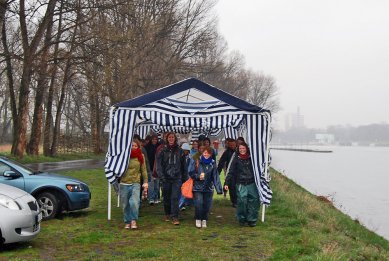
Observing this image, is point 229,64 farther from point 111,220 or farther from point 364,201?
point 111,220

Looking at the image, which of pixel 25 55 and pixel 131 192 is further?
pixel 25 55

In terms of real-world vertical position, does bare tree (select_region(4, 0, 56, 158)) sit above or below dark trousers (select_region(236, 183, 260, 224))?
above

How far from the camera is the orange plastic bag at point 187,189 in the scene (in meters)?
9.91

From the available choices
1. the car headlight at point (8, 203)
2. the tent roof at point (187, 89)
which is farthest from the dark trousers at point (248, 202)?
the car headlight at point (8, 203)

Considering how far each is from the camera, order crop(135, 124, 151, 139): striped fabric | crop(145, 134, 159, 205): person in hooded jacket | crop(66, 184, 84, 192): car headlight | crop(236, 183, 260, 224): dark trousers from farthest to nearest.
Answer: crop(135, 124, 151, 139): striped fabric, crop(145, 134, 159, 205): person in hooded jacket, crop(66, 184, 84, 192): car headlight, crop(236, 183, 260, 224): dark trousers

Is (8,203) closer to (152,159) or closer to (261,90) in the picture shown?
(152,159)

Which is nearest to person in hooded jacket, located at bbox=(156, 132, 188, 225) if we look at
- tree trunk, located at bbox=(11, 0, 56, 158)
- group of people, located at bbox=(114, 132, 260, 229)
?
group of people, located at bbox=(114, 132, 260, 229)

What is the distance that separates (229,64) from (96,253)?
51.9 metres

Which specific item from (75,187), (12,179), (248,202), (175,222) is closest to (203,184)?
(175,222)

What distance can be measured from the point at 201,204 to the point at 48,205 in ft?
10.7

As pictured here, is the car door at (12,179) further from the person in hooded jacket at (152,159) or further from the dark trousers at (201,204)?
the person in hooded jacket at (152,159)

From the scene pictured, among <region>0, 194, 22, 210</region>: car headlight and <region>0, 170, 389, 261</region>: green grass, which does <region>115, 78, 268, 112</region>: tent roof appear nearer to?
<region>0, 170, 389, 261</region>: green grass

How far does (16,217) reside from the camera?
721 centimetres

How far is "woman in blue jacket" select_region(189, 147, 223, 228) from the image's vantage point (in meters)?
9.95
